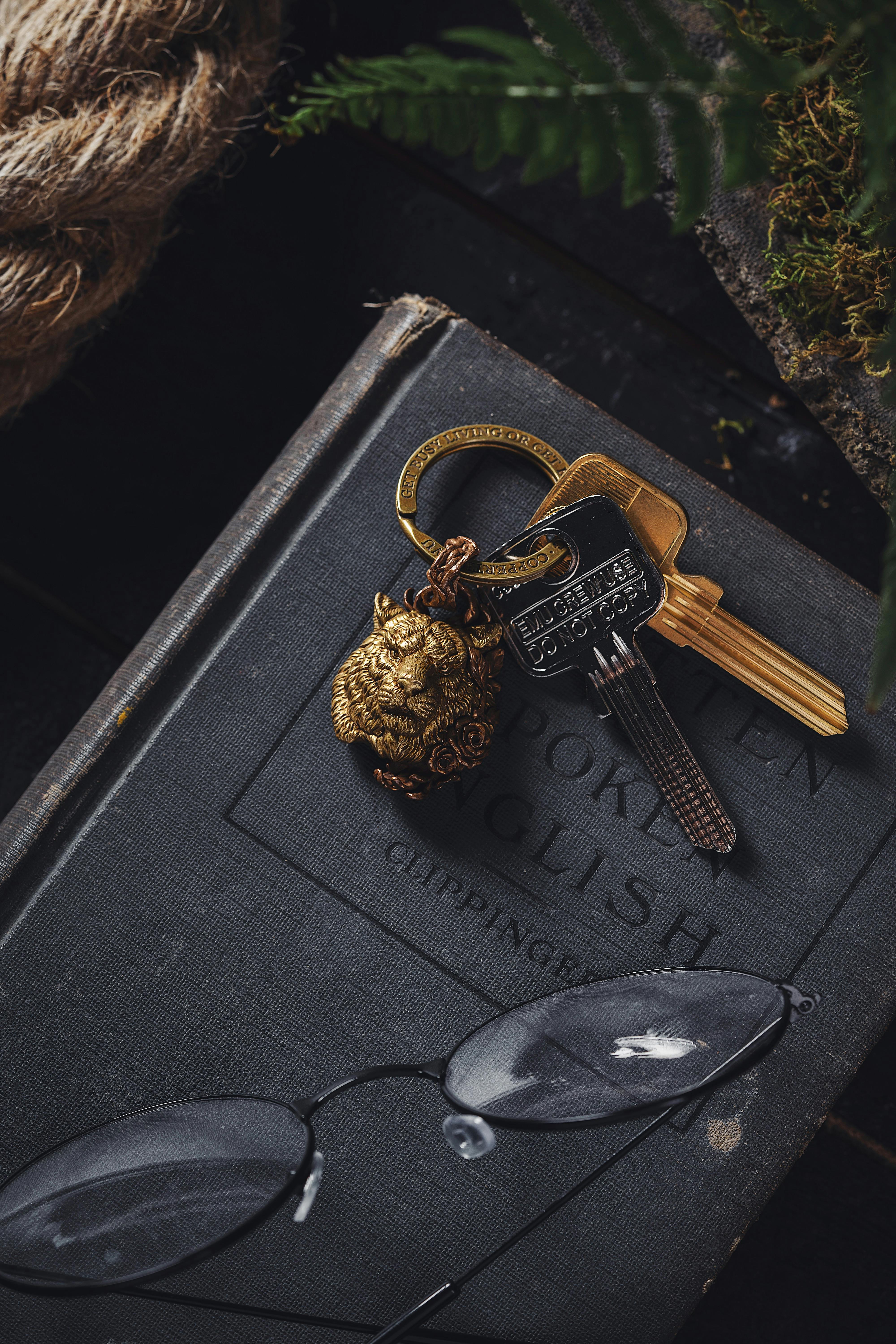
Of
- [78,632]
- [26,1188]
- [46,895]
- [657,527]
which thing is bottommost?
[26,1188]

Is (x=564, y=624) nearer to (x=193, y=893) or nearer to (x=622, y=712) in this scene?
(x=622, y=712)

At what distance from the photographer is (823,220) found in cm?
66

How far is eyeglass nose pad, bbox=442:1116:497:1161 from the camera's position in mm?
552

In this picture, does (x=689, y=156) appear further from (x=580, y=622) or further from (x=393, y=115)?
(x=580, y=622)

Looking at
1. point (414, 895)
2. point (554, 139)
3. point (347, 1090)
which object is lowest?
point (347, 1090)

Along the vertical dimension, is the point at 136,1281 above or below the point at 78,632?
below

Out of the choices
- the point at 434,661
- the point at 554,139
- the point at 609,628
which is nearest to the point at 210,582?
the point at 434,661

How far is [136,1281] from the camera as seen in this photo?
1.74ft

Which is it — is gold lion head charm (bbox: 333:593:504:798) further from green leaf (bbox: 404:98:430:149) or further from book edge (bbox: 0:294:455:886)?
green leaf (bbox: 404:98:430:149)

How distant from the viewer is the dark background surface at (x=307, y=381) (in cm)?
80

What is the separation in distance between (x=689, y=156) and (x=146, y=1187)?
0.66 metres

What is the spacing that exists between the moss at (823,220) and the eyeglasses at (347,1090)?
17.5 inches

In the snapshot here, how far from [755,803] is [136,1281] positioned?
0.48 metres

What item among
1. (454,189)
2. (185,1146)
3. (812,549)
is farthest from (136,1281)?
(454,189)
